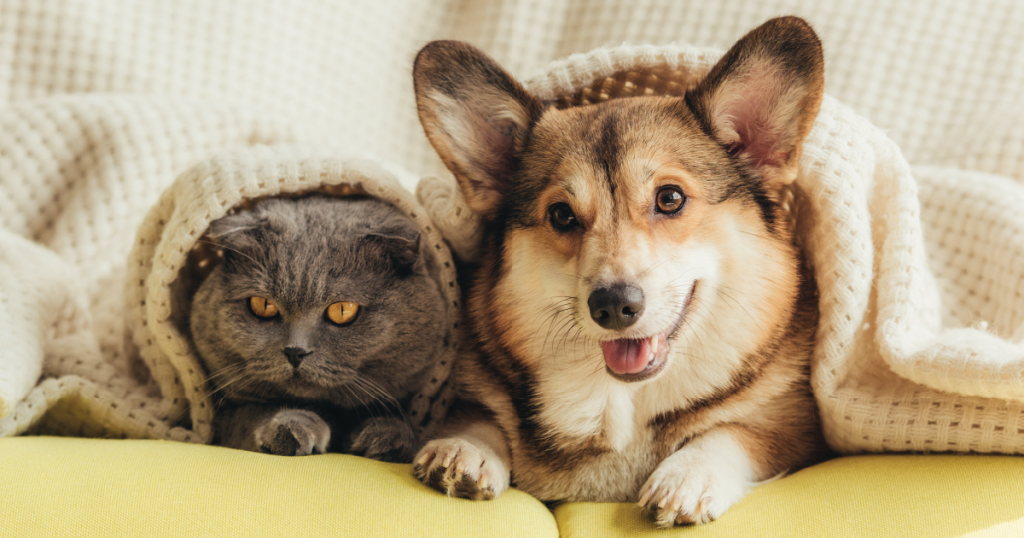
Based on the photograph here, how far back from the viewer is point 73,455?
1313 mm

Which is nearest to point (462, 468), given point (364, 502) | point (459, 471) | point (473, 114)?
point (459, 471)

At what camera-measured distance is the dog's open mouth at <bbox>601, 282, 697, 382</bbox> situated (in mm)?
1340

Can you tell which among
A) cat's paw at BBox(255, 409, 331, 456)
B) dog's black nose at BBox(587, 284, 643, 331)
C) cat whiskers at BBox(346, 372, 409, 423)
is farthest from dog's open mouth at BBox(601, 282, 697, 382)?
cat's paw at BBox(255, 409, 331, 456)

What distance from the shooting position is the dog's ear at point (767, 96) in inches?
53.6

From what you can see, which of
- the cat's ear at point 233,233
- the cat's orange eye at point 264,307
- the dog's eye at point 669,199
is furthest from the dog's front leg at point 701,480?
the cat's ear at point 233,233

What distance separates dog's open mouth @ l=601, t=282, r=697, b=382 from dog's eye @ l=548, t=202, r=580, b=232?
0.25 m

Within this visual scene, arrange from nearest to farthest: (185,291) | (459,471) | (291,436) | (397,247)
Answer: (459,471) → (291,436) → (397,247) → (185,291)

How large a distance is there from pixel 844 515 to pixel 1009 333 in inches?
27.8

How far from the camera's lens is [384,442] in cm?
152

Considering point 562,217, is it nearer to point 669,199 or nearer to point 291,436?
point 669,199

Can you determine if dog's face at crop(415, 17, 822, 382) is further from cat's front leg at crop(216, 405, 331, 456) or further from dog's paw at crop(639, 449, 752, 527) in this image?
cat's front leg at crop(216, 405, 331, 456)

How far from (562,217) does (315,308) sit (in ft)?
1.85

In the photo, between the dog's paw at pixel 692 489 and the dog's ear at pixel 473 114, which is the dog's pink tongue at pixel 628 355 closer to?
the dog's paw at pixel 692 489

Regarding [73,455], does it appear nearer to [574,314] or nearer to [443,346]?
[443,346]
